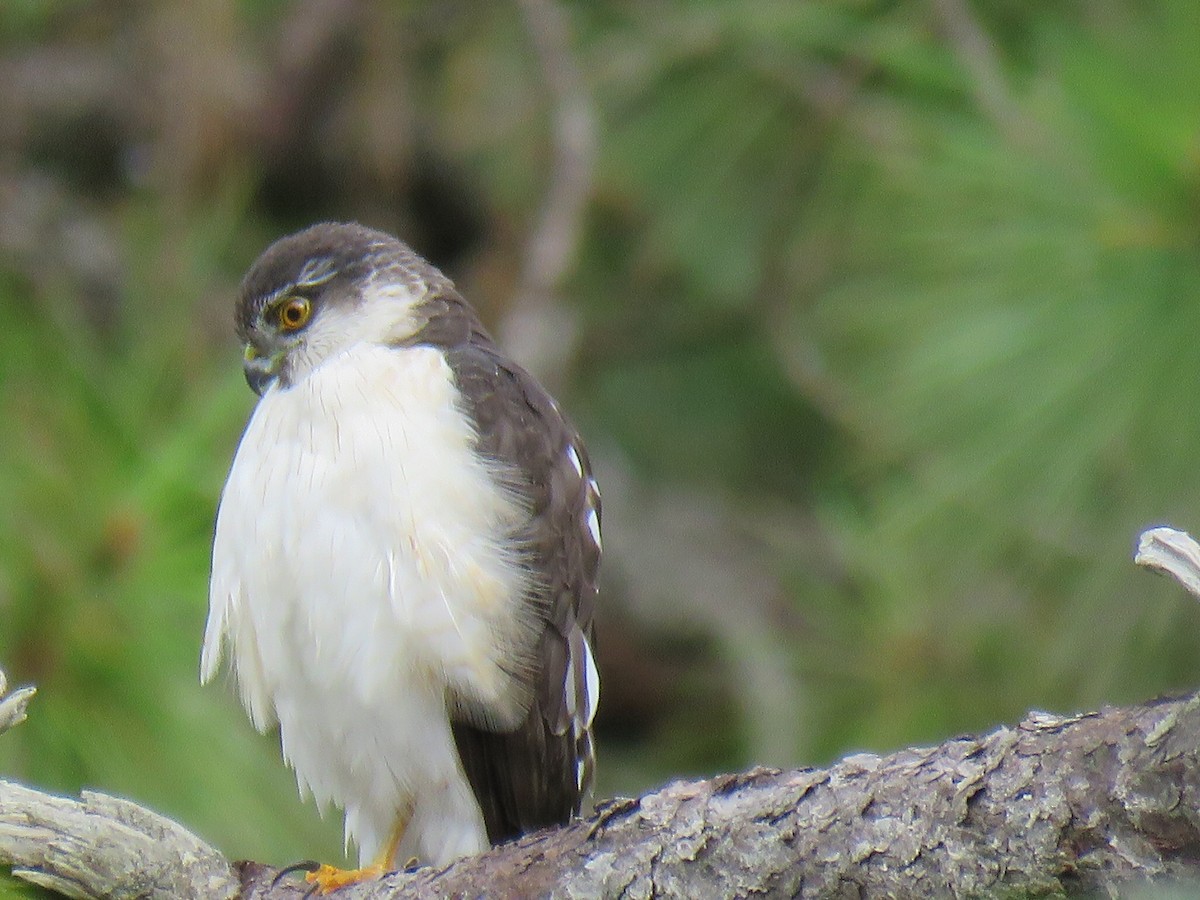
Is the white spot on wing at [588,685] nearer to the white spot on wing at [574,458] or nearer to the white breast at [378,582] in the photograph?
the white breast at [378,582]

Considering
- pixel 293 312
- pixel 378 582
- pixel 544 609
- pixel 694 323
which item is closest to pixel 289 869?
pixel 378 582

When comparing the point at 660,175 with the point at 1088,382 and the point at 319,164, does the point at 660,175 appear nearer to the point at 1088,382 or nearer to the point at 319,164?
the point at 319,164

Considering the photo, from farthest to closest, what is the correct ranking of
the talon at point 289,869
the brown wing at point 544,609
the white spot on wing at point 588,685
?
the white spot on wing at point 588,685 → the brown wing at point 544,609 → the talon at point 289,869

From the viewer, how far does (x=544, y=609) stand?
10.8ft

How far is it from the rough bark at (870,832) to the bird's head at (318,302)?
123 cm

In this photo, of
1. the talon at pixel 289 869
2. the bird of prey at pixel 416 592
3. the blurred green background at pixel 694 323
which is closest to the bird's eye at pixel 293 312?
the bird of prey at pixel 416 592

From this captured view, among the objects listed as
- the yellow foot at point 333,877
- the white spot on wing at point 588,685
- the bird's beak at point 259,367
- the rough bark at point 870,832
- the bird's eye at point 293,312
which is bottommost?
the rough bark at point 870,832

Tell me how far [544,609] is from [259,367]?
988mm

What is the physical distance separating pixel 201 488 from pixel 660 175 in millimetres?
2870

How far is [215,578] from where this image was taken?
11.3ft

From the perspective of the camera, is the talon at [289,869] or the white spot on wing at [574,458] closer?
the talon at [289,869]

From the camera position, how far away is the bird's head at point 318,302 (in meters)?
3.73

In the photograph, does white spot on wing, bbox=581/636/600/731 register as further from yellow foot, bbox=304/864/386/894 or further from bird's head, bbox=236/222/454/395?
bird's head, bbox=236/222/454/395

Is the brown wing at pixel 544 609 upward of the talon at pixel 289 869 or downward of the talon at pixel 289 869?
upward
